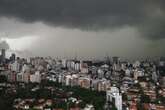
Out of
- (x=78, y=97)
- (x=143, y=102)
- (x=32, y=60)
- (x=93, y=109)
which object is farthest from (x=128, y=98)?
(x=32, y=60)

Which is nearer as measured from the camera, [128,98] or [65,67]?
[128,98]

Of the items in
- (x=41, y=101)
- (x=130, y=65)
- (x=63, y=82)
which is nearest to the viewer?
(x=41, y=101)

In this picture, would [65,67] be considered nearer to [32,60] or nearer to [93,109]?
[32,60]

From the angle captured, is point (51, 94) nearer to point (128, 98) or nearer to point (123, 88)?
point (128, 98)

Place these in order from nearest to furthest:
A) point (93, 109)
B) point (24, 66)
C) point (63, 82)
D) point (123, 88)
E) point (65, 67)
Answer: point (93, 109)
point (123, 88)
point (63, 82)
point (24, 66)
point (65, 67)

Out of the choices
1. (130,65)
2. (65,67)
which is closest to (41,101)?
(65,67)

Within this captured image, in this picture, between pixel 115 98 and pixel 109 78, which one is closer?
pixel 115 98

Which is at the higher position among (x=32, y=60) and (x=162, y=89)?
(x=32, y=60)
